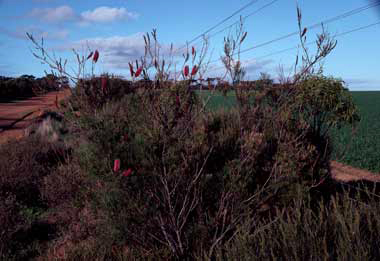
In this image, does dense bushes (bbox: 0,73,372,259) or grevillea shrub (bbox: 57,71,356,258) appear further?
grevillea shrub (bbox: 57,71,356,258)

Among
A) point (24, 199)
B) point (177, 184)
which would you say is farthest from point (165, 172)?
point (24, 199)

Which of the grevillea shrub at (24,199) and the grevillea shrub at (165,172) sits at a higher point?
the grevillea shrub at (165,172)

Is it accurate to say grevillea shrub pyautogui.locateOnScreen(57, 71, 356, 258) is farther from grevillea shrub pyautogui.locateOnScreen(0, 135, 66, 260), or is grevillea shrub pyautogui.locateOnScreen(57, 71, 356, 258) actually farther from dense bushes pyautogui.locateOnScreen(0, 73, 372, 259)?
grevillea shrub pyautogui.locateOnScreen(0, 135, 66, 260)

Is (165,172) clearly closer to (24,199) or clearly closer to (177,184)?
(177,184)

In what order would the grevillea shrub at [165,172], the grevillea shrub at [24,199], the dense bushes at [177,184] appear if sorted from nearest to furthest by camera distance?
the dense bushes at [177,184]
the grevillea shrub at [165,172]
the grevillea shrub at [24,199]

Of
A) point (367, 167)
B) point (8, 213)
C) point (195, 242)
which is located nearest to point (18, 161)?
point (8, 213)

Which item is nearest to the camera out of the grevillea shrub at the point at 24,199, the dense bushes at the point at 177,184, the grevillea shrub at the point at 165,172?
the dense bushes at the point at 177,184

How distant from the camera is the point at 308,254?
10.3 ft

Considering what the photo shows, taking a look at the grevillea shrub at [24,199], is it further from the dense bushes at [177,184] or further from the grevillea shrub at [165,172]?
the grevillea shrub at [165,172]

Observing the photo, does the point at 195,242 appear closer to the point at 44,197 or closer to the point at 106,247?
the point at 106,247

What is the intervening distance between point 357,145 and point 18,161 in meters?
16.6

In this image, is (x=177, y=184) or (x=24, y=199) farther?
(x=24, y=199)

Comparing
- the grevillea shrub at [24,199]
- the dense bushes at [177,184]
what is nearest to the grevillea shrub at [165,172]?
the dense bushes at [177,184]

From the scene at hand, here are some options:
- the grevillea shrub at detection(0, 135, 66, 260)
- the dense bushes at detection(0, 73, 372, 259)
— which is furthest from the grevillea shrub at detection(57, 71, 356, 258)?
the grevillea shrub at detection(0, 135, 66, 260)
